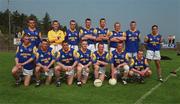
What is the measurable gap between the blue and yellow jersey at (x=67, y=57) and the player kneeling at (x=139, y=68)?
7.18ft

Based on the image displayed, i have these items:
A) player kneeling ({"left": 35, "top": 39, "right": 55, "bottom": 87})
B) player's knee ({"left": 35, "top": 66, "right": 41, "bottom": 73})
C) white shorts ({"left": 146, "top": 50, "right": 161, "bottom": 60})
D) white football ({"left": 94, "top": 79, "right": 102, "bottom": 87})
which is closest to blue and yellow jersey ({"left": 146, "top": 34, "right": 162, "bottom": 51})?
white shorts ({"left": 146, "top": 50, "right": 161, "bottom": 60})

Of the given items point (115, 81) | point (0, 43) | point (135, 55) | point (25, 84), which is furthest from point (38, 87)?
point (0, 43)

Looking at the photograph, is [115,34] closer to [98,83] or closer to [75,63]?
[75,63]

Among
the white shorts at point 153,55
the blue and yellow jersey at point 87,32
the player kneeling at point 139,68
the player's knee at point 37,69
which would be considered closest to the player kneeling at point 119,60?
the player kneeling at point 139,68

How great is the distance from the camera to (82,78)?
46.1ft

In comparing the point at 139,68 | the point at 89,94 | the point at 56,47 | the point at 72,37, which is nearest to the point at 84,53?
the point at 72,37

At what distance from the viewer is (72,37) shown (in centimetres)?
1495

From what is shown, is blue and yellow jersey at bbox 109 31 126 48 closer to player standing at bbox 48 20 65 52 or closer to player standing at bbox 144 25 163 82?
player standing at bbox 144 25 163 82

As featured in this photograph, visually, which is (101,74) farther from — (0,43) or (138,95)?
(0,43)

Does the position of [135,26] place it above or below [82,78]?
above

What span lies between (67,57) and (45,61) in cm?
82

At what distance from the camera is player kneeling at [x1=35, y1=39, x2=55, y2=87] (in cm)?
1344

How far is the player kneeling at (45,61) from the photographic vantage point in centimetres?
1344

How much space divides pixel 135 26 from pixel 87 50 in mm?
2344
